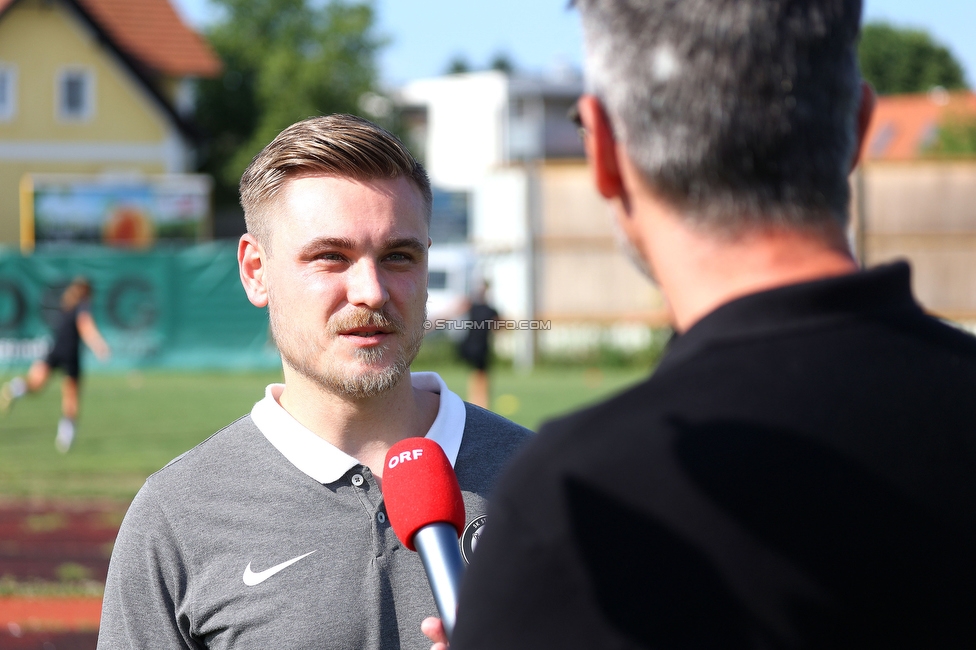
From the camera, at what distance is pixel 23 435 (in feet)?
55.5

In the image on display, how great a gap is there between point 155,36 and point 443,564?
A: 155ft

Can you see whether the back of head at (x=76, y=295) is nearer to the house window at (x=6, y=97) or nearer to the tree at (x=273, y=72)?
the house window at (x=6, y=97)

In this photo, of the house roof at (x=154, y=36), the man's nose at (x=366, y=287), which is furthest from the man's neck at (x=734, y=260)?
the house roof at (x=154, y=36)

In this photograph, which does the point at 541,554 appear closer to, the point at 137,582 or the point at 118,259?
the point at 137,582

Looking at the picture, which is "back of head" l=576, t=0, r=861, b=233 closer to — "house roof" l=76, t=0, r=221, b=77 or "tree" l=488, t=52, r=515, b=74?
"house roof" l=76, t=0, r=221, b=77

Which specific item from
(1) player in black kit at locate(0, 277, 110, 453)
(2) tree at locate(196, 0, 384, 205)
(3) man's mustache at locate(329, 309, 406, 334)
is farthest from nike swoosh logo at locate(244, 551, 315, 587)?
(2) tree at locate(196, 0, 384, 205)

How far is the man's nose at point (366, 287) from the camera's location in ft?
9.10

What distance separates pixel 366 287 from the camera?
2781mm

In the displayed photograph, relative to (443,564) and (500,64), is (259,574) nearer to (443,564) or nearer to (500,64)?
(443,564)

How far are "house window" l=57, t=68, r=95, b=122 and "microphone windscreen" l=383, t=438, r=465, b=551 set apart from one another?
43805 mm

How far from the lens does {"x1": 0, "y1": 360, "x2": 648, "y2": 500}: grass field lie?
12922 millimetres

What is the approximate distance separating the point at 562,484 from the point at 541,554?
8cm

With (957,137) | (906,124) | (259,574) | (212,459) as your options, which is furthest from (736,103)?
(906,124)

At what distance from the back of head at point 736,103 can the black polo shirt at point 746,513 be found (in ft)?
0.46
